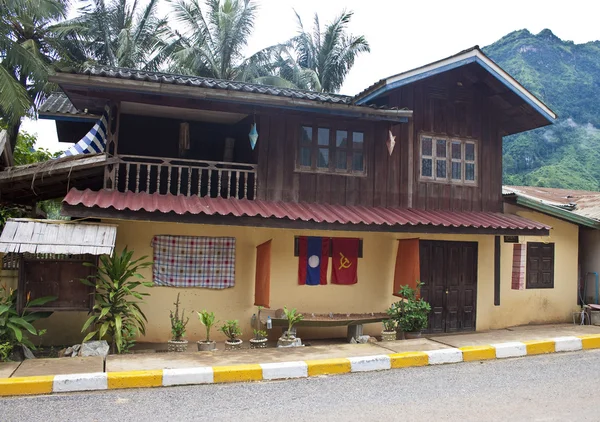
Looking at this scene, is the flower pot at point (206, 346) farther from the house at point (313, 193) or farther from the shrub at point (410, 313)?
the shrub at point (410, 313)

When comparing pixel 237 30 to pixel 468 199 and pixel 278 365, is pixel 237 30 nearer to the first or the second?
pixel 468 199

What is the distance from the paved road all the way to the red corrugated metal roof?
3101mm

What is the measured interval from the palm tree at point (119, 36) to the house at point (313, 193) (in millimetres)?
10870

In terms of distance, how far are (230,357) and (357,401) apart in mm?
2716

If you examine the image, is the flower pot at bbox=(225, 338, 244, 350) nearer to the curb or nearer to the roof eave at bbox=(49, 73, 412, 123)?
the curb

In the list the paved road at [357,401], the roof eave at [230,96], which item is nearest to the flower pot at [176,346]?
the paved road at [357,401]

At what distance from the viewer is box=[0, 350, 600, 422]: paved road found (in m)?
5.92

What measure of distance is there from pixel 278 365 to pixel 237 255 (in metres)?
3.58

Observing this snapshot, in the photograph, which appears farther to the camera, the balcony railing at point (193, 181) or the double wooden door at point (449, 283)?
the double wooden door at point (449, 283)

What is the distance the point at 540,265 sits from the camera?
13.3m

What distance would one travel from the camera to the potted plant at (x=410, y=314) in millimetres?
10531

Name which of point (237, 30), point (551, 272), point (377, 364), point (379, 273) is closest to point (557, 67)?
point (237, 30)

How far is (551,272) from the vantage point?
13.4 meters

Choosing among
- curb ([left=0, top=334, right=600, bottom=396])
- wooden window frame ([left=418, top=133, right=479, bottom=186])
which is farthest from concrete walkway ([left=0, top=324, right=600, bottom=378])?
wooden window frame ([left=418, top=133, right=479, bottom=186])
